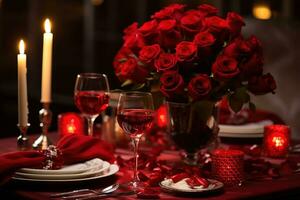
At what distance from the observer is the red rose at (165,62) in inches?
75.4

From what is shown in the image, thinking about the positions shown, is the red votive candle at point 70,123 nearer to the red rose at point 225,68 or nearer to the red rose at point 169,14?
the red rose at point 169,14

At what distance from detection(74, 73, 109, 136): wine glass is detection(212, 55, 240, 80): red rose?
12.8 inches

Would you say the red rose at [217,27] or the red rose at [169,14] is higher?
the red rose at [169,14]

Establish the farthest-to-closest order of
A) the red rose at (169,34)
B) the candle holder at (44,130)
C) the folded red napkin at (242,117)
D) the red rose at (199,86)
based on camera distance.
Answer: the folded red napkin at (242,117)
the candle holder at (44,130)
the red rose at (169,34)
the red rose at (199,86)

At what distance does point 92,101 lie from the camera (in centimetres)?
202

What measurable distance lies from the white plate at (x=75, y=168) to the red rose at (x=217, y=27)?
1.51 ft

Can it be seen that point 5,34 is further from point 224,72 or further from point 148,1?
point 224,72

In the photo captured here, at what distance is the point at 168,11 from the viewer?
2.05m

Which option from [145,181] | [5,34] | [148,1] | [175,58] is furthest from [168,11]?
[5,34]

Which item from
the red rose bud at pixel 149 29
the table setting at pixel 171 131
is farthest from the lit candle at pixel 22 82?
the red rose bud at pixel 149 29

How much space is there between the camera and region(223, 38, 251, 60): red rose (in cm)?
193

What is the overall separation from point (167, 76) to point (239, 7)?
12.0ft

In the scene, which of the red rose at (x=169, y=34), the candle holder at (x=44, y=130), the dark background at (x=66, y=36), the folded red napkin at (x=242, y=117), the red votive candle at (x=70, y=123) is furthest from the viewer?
the dark background at (x=66, y=36)

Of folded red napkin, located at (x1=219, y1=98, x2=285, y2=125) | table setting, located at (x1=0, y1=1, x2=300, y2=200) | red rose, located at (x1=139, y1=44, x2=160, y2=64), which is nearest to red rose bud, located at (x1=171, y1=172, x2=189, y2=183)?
table setting, located at (x1=0, y1=1, x2=300, y2=200)
